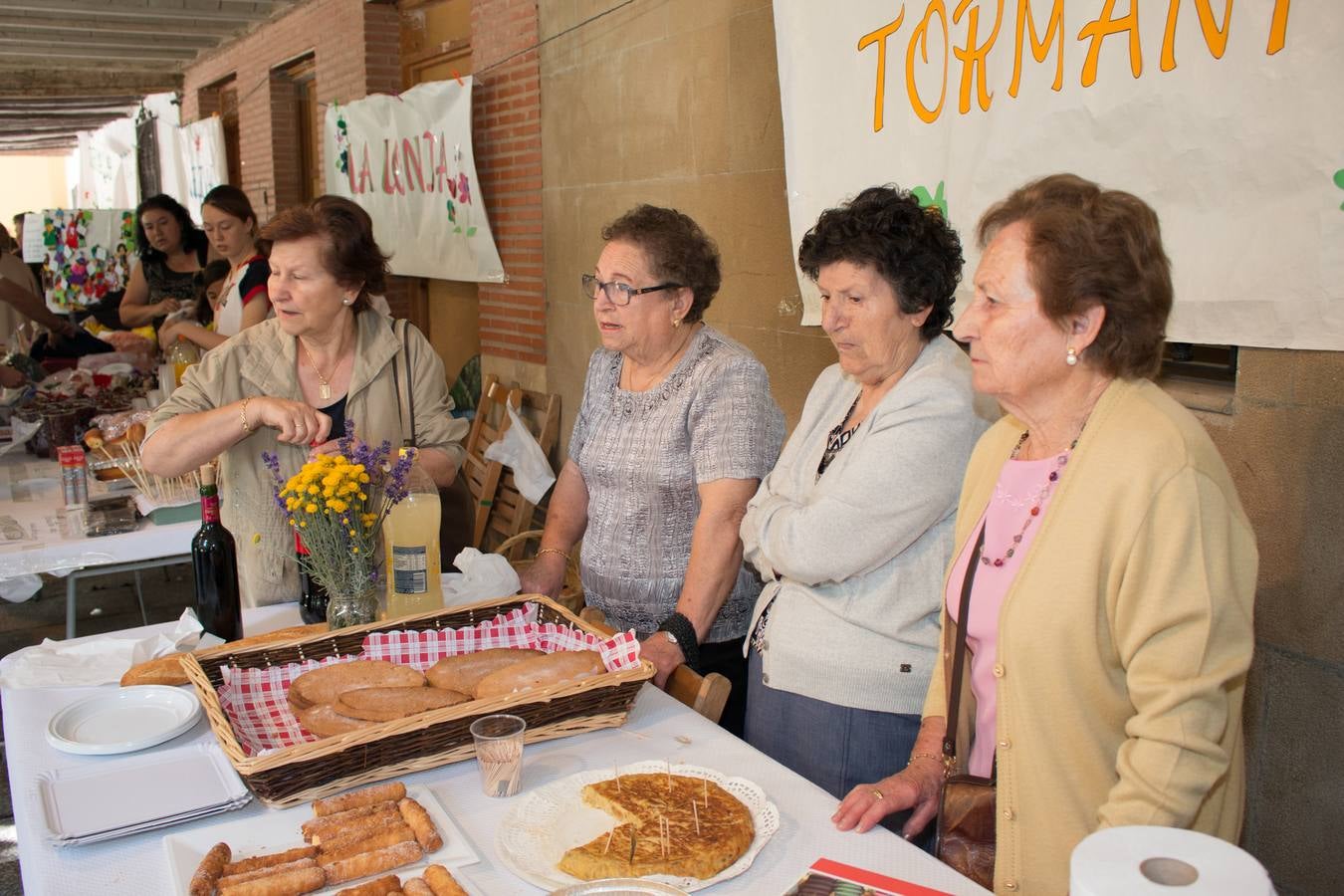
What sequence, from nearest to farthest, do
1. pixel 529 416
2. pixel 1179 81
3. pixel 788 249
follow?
pixel 1179 81 < pixel 788 249 < pixel 529 416

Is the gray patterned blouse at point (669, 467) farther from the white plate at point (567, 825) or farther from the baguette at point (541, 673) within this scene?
the white plate at point (567, 825)

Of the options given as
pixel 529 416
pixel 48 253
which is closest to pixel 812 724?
pixel 529 416

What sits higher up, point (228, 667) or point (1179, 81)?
point (1179, 81)

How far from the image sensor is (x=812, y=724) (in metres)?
1.99

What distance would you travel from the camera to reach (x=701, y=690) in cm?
194

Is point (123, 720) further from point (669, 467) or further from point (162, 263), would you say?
point (162, 263)

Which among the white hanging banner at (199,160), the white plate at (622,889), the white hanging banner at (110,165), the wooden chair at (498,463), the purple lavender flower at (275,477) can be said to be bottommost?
the wooden chair at (498,463)

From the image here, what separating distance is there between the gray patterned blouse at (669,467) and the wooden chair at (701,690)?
400 millimetres

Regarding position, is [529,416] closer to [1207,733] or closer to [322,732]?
[322,732]

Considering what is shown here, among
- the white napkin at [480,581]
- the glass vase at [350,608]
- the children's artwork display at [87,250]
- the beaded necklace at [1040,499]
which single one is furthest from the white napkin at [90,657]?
the children's artwork display at [87,250]

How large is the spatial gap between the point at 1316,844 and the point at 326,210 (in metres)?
2.61

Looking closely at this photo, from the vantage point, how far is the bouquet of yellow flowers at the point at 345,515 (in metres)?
2.02

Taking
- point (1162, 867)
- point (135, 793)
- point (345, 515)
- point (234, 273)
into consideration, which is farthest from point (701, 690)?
point (234, 273)

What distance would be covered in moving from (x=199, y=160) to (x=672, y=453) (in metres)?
10.5
